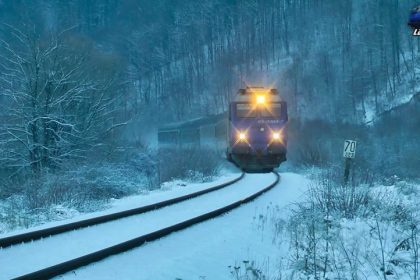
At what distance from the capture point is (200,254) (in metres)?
7.08

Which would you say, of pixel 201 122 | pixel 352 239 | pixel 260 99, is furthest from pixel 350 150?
pixel 201 122

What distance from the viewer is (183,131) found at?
153 ft

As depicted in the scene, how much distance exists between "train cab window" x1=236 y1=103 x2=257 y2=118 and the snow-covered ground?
30.4 ft

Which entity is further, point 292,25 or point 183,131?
point 292,25

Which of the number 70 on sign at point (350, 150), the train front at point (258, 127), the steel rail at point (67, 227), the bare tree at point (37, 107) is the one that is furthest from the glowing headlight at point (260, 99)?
the bare tree at point (37, 107)

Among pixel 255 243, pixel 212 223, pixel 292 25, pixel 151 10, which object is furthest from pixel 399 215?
pixel 151 10

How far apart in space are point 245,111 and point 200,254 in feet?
42.1

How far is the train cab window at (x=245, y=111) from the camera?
63.8ft

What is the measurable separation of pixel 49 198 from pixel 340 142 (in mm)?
30830

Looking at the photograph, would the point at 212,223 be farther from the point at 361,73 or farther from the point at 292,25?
the point at 292,25

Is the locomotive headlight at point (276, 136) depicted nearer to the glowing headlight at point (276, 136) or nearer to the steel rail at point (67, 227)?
the glowing headlight at point (276, 136)

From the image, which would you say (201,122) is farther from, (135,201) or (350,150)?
(135,201)

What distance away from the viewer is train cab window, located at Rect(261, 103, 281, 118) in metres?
19.5

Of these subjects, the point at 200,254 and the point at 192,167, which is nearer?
the point at 200,254
